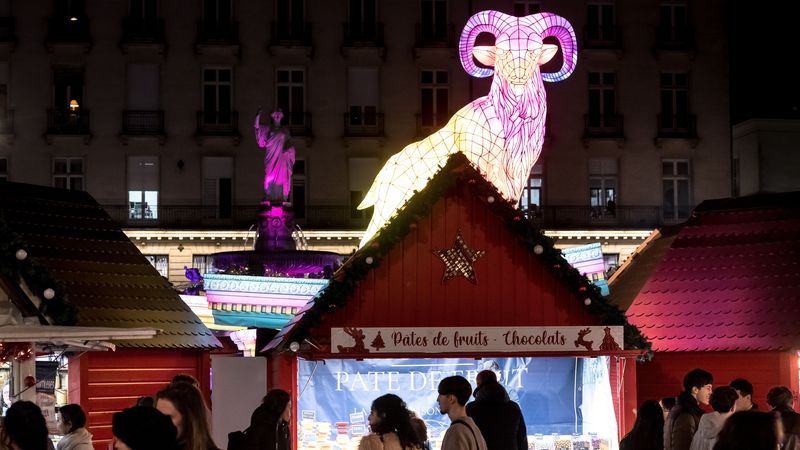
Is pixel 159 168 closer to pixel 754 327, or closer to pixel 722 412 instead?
pixel 754 327

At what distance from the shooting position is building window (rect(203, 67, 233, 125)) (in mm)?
49688

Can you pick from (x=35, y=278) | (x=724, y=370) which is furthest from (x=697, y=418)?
(x=35, y=278)

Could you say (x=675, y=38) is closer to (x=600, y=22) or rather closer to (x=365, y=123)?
(x=600, y=22)

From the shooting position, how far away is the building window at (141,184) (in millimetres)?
49375

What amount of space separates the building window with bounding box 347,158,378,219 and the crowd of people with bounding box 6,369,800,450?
3668 centimetres

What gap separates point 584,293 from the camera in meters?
16.0

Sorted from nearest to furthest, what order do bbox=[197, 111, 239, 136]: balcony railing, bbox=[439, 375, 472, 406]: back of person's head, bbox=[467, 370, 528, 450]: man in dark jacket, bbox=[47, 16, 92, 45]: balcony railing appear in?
bbox=[439, 375, 472, 406]: back of person's head < bbox=[467, 370, 528, 450]: man in dark jacket < bbox=[47, 16, 92, 45]: balcony railing < bbox=[197, 111, 239, 136]: balcony railing

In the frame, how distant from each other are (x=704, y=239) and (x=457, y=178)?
4.34m

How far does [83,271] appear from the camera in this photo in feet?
54.1

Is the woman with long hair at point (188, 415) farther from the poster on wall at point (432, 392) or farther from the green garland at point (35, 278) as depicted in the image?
the poster on wall at point (432, 392)

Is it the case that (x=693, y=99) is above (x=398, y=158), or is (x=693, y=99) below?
above

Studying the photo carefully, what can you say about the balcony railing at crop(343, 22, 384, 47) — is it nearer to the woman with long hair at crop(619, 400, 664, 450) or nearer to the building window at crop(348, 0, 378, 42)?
the building window at crop(348, 0, 378, 42)

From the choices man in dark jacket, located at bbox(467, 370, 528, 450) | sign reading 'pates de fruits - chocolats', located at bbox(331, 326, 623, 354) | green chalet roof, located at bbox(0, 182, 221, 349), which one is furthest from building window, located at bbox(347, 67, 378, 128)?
man in dark jacket, located at bbox(467, 370, 528, 450)

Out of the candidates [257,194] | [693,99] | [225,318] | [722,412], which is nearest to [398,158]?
[225,318]
